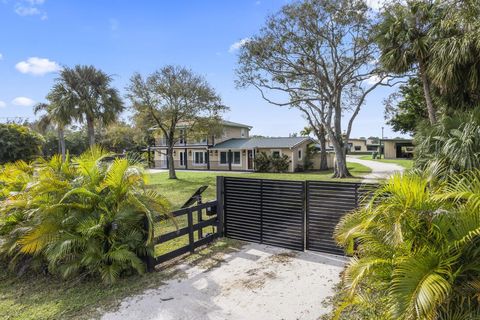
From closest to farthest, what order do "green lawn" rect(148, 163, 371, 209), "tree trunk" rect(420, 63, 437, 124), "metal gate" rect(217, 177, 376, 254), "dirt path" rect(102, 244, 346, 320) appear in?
"dirt path" rect(102, 244, 346, 320), "metal gate" rect(217, 177, 376, 254), "tree trunk" rect(420, 63, 437, 124), "green lawn" rect(148, 163, 371, 209)

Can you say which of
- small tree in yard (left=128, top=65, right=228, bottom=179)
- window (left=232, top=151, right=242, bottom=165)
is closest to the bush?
small tree in yard (left=128, top=65, right=228, bottom=179)

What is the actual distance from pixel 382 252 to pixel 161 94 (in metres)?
19.3

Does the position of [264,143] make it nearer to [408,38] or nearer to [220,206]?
[408,38]

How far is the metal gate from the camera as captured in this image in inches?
203

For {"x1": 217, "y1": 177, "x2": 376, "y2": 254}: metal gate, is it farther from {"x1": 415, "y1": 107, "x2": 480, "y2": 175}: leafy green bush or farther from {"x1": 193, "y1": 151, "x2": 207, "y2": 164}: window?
{"x1": 193, "y1": 151, "x2": 207, "y2": 164}: window

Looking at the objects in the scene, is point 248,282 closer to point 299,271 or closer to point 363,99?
point 299,271

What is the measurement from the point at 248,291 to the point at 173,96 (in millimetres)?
17571

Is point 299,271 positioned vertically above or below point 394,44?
below

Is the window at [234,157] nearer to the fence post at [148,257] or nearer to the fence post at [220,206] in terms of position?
the fence post at [220,206]

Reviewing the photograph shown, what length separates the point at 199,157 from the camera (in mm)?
32312

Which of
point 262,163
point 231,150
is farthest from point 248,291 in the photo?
point 231,150

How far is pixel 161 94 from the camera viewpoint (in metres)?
20.1

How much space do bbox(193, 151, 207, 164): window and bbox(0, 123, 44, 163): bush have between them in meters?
16.3

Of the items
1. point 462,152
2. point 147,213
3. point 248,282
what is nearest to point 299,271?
point 248,282
